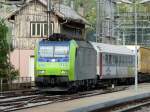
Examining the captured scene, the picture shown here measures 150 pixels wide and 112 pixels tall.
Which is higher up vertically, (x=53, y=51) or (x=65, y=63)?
(x=53, y=51)

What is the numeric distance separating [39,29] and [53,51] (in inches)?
915

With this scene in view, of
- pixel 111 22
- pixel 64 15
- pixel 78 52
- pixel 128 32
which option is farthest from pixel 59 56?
pixel 128 32

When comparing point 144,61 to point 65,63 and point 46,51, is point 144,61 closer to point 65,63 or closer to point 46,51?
point 46,51

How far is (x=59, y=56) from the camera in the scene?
32.5 metres

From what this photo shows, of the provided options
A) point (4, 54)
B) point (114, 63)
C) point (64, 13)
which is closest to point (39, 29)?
point (64, 13)

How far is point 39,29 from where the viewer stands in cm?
5572

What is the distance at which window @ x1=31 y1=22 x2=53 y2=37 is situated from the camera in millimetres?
55469

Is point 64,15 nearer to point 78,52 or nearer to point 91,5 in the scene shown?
point 78,52

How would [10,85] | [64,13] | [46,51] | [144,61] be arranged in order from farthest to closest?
[64,13] → [144,61] → [10,85] → [46,51]

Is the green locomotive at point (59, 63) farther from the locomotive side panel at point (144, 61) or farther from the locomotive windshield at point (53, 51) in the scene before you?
the locomotive side panel at point (144, 61)

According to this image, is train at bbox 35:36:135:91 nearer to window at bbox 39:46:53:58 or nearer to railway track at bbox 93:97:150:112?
window at bbox 39:46:53:58

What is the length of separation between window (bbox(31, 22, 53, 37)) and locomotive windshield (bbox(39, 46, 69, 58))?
73.9 ft

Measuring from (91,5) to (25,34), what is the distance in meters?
54.3

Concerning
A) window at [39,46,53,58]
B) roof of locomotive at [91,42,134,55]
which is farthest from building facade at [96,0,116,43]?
window at [39,46,53,58]
